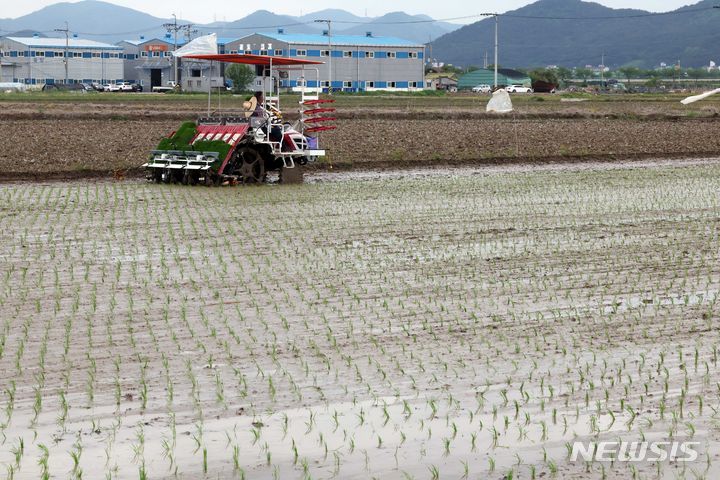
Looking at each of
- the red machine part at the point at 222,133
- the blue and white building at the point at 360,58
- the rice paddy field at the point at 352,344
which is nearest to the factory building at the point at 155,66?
the blue and white building at the point at 360,58

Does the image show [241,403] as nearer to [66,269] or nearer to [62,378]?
[62,378]

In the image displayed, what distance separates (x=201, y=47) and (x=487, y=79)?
4408 inches

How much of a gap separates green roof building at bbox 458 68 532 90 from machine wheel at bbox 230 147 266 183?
356 feet

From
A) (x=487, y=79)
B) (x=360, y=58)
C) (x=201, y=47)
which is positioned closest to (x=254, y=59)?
(x=201, y=47)

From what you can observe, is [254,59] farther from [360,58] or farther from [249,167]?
[360,58]

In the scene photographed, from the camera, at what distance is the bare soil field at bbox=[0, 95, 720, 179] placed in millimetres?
26359

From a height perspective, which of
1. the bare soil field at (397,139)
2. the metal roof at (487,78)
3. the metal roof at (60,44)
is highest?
the metal roof at (60,44)

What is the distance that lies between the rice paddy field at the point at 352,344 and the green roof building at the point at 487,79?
382 ft

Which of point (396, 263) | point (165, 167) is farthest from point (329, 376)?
point (165, 167)

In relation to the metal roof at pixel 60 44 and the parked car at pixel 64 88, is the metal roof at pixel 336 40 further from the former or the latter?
the metal roof at pixel 60 44

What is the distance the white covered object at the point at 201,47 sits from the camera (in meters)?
22.3

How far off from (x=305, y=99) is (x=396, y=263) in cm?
1036

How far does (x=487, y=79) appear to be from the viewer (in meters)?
132

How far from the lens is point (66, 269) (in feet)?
39.5
